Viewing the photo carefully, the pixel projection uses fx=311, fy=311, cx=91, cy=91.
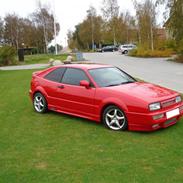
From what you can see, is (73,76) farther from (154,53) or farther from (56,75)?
(154,53)

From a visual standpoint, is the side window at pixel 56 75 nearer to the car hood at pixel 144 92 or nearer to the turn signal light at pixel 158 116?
the car hood at pixel 144 92

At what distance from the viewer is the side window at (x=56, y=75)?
25.5ft

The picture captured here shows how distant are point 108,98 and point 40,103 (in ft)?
8.43

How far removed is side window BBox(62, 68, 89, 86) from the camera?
7148 millimetres

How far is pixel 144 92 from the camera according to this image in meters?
6.34

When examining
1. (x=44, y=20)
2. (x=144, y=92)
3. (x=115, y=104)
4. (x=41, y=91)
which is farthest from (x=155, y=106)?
(x=44, y=20)

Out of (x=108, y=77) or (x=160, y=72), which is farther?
(x=160, y=72)

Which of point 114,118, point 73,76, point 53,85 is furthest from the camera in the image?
point 53,85

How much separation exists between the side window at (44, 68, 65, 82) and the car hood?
1.76 metres

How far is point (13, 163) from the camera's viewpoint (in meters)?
4.82

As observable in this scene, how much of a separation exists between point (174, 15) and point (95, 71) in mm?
22054

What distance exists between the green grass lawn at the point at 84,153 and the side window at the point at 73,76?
3.02 ft

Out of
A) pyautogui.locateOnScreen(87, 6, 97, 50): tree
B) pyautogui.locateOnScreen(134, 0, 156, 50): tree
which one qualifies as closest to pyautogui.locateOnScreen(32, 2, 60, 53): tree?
pyautogui.locateOnScreen(87, 6, 97, 50): tree

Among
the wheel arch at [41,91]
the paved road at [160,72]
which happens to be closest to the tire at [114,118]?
the wheel arch at [41,91]
